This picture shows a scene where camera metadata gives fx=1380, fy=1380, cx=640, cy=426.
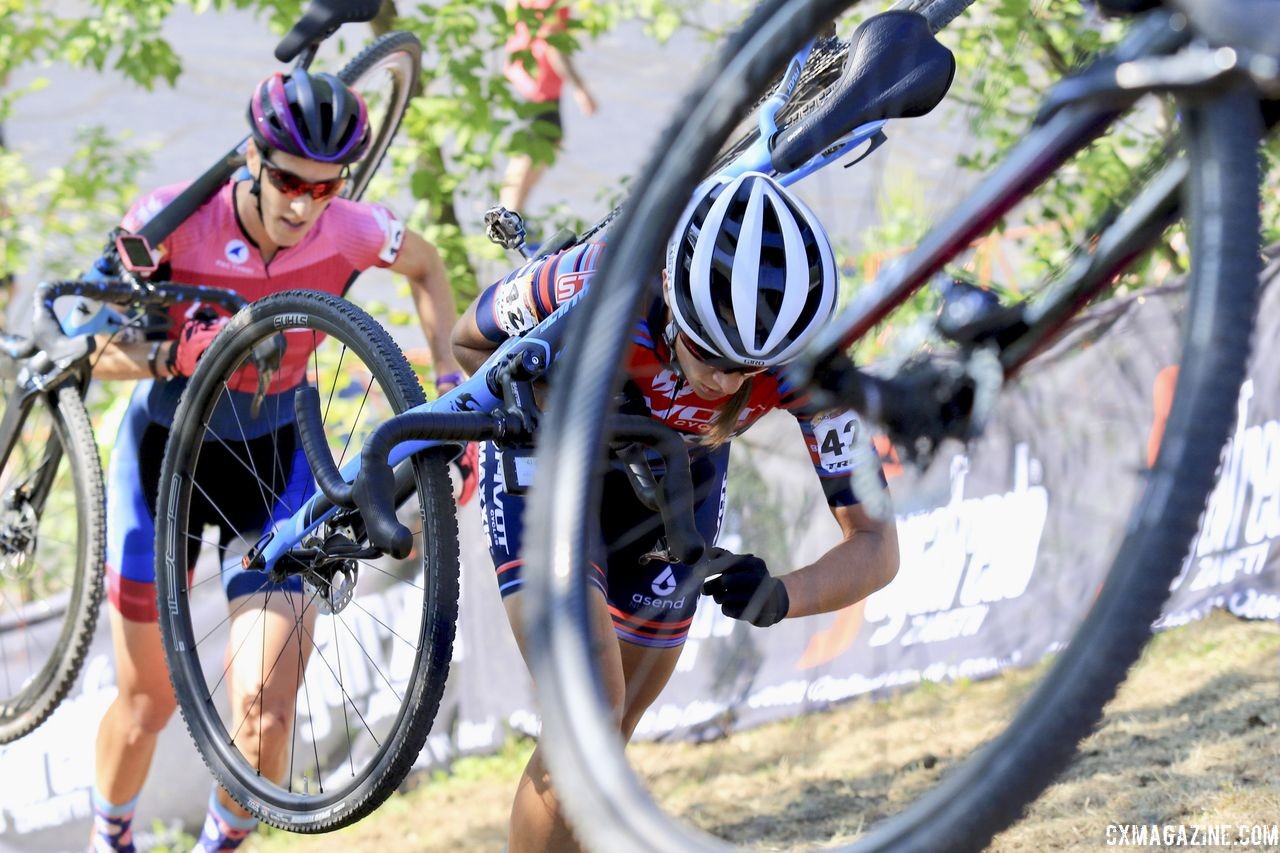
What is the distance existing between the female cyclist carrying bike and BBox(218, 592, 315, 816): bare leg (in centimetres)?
102

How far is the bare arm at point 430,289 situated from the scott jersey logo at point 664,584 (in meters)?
1.38

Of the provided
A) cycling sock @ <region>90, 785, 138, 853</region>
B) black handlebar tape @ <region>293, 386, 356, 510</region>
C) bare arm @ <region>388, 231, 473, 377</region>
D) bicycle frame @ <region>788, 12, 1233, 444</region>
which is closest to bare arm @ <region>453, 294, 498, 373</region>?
black handlebar tape @ <region>293, 386, 356, 510</region>

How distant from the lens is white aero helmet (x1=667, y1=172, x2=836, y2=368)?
2693 mm

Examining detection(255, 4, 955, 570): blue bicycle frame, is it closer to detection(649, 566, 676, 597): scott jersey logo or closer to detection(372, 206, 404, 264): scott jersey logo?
detection(649, 566, 676, 597): scott jersey logo

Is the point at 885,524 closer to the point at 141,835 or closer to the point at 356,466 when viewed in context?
the point at 356,466

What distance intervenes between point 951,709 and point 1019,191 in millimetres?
5122

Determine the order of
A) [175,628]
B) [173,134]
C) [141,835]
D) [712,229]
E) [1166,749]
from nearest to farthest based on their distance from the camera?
[712,229]
[175,628]
[1166,749]
[141,835]
[173,134]

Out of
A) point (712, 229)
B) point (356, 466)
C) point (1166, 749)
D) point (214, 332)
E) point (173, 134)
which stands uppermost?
point (173, 134)

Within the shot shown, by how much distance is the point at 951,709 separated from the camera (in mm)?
6547

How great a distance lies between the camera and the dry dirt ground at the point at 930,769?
15.2 ft

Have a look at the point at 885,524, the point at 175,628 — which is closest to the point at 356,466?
the point at 175,628

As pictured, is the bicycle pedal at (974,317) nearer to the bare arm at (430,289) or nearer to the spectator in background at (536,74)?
the bare arm at (430,289)

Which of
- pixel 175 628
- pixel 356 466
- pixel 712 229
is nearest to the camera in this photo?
pixel 712 229

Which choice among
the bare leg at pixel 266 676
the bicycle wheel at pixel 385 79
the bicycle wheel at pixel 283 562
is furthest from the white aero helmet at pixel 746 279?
the bicycle wheel at pixel 385 79
